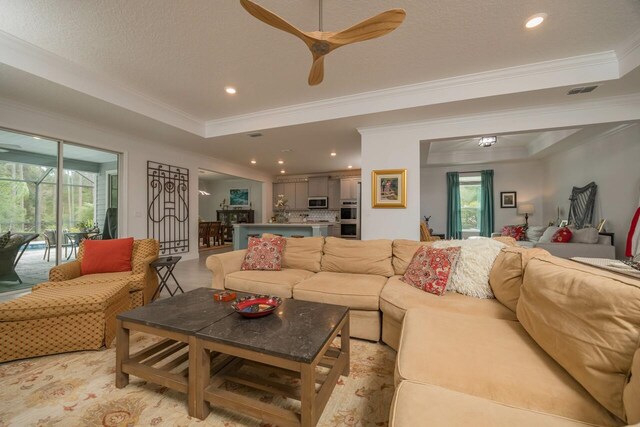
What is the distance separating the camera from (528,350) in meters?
1.19

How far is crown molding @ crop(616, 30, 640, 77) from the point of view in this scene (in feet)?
7.88

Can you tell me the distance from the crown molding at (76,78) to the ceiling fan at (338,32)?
2745mm

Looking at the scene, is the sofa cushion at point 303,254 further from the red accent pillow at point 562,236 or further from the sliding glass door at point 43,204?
the red accent pillow at point 562,236

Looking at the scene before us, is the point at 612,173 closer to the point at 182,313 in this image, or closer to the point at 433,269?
the point at 433,269

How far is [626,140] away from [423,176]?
13.1 ft

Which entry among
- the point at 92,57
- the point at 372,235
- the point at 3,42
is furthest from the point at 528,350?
the point at 3,42

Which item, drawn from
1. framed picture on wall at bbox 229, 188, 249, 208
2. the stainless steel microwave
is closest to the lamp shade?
the stainless steel microwave

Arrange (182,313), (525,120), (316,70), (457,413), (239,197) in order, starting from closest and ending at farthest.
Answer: (457,413) < (182,313) < (316,70) < (525,120) < (239,197)

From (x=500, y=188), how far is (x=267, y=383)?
7.69m

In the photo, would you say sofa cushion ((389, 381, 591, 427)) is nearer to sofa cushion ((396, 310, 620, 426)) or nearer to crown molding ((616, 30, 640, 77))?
sofa cushion ((396, 310, 620, 426))

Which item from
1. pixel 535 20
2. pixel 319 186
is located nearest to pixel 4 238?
pixel 535 20

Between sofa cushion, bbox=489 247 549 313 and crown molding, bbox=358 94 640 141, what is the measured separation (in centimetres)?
246

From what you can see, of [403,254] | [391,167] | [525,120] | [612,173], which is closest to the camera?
[403,254]

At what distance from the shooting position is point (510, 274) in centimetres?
171
